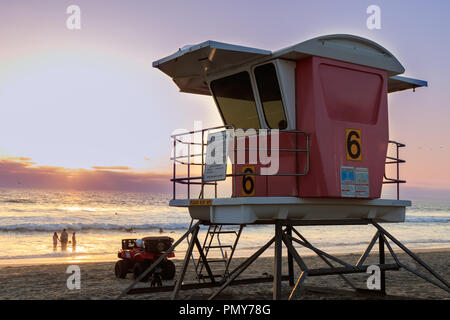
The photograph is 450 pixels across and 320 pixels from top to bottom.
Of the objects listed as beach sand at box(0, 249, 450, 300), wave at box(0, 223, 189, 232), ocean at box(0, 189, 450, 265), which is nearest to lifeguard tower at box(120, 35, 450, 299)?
beach sand at box(0, 249, 450, 300)

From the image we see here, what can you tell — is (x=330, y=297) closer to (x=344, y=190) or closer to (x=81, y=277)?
(x=344, y=190)

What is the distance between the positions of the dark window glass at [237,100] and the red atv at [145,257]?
5973 mm

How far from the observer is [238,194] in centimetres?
1179

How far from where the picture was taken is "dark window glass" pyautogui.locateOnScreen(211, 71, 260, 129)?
11609 mm

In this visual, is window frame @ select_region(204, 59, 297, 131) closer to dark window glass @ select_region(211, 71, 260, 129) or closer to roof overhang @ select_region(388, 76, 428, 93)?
dark window glass @ select_region(211, 71, 260, 129)

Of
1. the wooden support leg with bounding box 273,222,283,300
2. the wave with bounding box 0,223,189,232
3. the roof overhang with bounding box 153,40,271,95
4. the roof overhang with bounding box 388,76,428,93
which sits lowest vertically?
the wave with bounding box 0,223,189,232

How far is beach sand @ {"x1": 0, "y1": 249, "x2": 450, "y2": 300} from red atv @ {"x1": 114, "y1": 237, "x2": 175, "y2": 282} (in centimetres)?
35

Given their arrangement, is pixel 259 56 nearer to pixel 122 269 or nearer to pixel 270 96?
pixel 270 96

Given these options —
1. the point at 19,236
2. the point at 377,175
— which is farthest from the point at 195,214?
the point at 19,236

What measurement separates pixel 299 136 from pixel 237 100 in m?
1.93

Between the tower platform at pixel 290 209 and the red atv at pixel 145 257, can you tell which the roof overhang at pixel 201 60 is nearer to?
the tower platform at pixel 290 209

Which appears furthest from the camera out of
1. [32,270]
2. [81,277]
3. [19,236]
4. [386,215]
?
[19,236]

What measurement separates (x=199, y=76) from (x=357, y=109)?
369cm

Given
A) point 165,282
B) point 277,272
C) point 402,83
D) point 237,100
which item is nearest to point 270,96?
point 237,100
